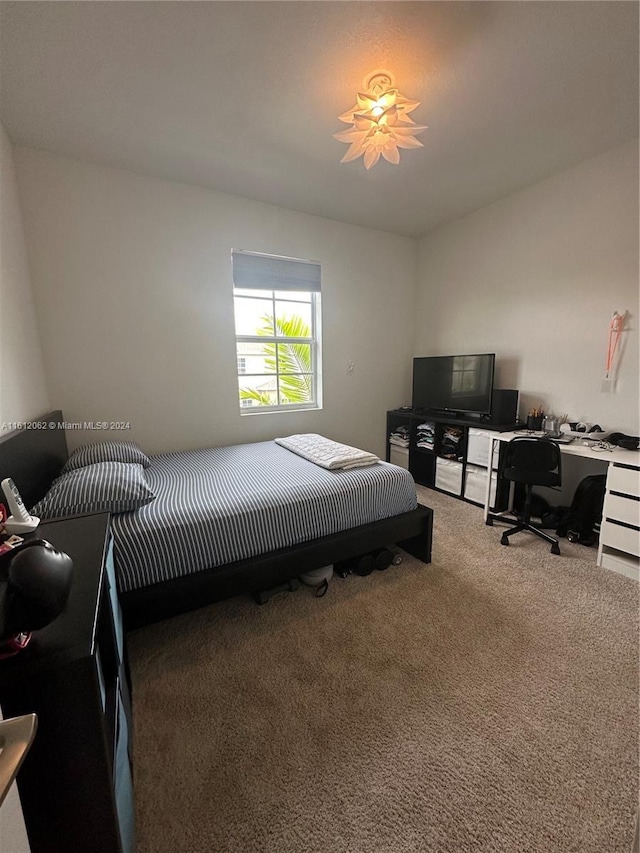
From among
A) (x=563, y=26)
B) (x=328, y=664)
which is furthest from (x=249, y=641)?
(x=563, y=26)

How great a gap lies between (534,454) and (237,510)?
2.09m

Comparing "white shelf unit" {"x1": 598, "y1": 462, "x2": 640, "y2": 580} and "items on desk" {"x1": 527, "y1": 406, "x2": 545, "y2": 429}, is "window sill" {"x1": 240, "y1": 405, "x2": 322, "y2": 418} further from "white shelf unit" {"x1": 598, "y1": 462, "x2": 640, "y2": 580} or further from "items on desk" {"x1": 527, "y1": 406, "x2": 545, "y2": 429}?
"white shelf unit" {"x1": 598, "y1": 462, "x2": 640, "y2": 580}

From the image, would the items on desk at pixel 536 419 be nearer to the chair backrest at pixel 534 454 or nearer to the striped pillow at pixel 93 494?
the chair backrest at pixel 534 454

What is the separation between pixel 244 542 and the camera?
170cm

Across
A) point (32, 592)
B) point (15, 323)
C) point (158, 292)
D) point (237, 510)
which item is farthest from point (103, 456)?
point (32, 592)

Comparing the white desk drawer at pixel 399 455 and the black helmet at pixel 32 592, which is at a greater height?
the black helmet at pixel 32 592

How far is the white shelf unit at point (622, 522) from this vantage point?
204 cm

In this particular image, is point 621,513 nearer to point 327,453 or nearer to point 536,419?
point 536,419

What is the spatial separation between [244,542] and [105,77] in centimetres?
247

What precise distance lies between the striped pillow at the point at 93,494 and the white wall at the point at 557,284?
3.25 m

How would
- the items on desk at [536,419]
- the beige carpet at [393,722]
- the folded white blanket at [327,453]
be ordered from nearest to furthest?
the beige carpet at [393,722]
the folded white blanket at [327,453]
the items on desk at [536,419]

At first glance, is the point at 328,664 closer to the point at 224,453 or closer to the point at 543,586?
the point at 543,586

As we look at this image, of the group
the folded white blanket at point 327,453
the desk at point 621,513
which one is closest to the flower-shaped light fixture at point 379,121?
the folded white blanket at point 327,453

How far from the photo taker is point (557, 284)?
2.81 m
